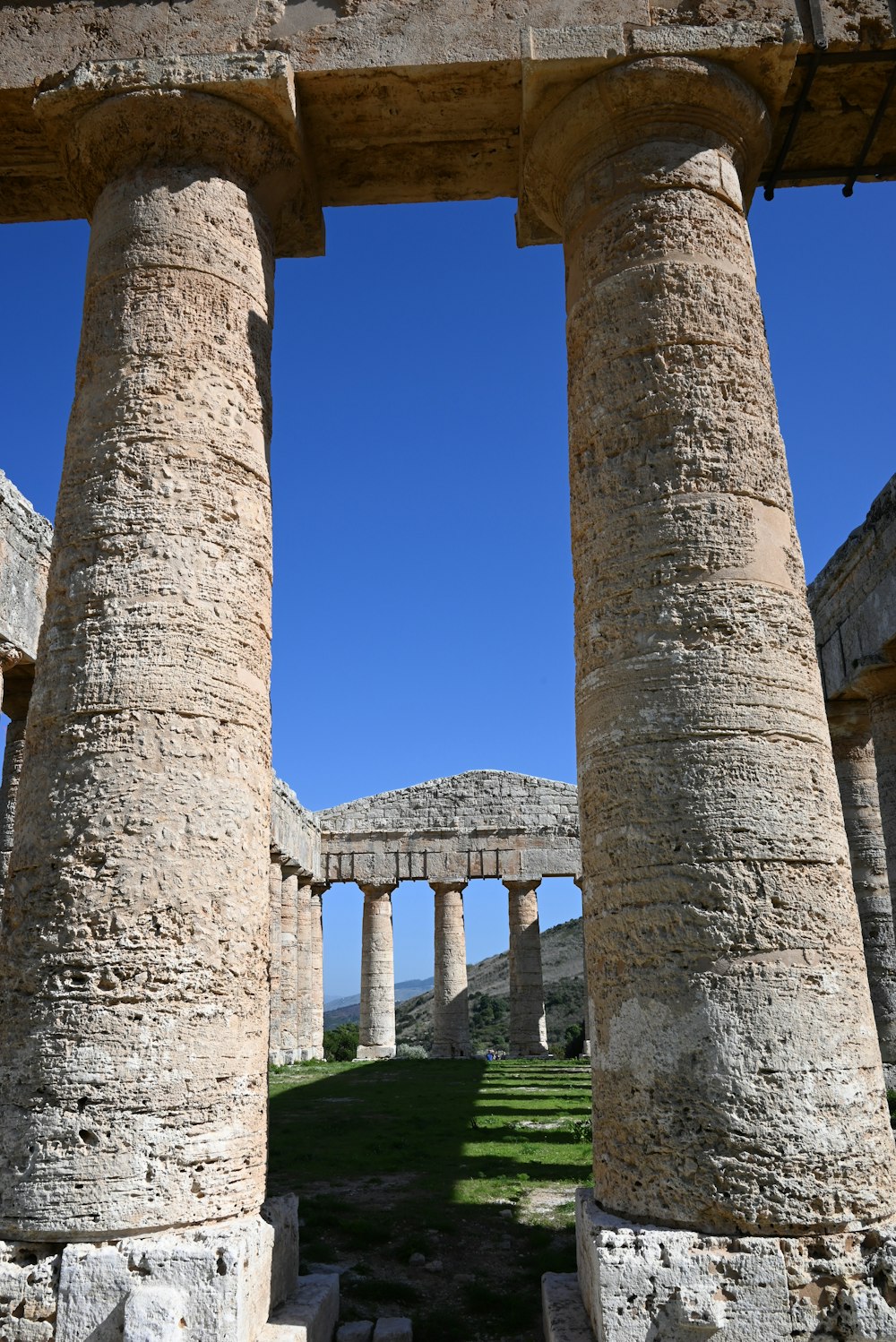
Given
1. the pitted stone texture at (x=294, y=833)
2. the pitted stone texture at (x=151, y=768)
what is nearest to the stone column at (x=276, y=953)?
the pitted stone texture at (x=294, y=833)

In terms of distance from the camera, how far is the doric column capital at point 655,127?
6488mm

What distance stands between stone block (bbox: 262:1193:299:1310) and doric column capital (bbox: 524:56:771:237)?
20.1ft

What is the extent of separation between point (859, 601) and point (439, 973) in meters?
18.7

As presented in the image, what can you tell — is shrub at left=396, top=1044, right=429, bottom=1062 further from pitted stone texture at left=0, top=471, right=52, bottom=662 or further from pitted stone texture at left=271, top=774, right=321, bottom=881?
pitted stone texture at left=0, top=471, right=52, bottom=662

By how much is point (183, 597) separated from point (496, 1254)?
5081 millimetres

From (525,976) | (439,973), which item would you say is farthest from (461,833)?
(525,976)

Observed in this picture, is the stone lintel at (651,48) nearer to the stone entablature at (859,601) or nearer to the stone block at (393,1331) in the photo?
the stone block at (393,1331)

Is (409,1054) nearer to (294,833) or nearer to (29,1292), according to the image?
(294,833)

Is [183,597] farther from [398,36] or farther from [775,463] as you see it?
[398,36]

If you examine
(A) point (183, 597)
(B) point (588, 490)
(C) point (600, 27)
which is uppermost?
(C) point (600, 27)

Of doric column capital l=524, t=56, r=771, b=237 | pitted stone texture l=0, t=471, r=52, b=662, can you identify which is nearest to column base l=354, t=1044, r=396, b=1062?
pitted stone texture l=0, t=471, r=52, b=662

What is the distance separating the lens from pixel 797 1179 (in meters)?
4.73

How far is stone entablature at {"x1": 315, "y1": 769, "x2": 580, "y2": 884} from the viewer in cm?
3042

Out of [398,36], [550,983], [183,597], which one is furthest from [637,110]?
[550,983]
